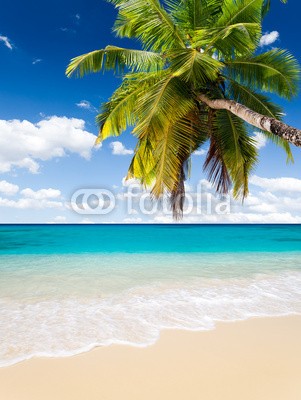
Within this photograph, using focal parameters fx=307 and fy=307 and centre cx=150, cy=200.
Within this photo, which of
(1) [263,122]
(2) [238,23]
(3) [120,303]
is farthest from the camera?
(3) [120,303]

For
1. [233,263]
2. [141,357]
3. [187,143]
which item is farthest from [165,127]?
[233,263]

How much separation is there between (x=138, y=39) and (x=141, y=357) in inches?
246

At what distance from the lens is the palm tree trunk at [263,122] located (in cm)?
374

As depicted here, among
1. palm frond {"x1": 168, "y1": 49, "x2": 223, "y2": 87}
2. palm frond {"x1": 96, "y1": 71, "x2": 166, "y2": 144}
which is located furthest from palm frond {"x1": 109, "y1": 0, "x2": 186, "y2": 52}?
palm frond {"x1": 168, "y1": 49, "x2": 223, "y2": 87}

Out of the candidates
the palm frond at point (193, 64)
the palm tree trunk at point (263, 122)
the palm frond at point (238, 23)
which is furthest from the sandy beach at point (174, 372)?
the palm frond at point (238, 23)

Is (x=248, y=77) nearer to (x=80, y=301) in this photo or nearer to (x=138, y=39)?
(x=138, y=39)

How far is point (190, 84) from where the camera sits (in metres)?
5.82

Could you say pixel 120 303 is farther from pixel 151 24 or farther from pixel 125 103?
pixel 151 24

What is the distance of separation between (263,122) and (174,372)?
3412 millimetres

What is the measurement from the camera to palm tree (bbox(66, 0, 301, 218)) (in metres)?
5.38

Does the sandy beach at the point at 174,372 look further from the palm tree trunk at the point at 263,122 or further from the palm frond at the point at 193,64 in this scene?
the palm frond at the point at 193,64

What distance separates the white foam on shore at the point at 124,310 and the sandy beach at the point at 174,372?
0.32m

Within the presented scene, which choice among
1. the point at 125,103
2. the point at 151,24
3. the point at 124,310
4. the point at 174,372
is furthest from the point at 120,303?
the point at 151,24

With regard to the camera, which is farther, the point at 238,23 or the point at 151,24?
the point at 151,24
